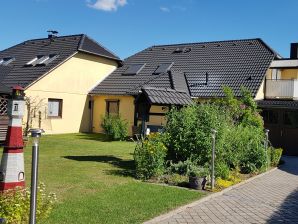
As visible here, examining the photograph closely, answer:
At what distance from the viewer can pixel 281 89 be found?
22.7 metres

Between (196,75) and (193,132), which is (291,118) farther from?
(193,132)

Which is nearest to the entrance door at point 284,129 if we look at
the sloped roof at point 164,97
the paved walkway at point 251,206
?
the sloped roof at point 164,97

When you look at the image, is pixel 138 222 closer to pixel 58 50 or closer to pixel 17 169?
pixel 17 169

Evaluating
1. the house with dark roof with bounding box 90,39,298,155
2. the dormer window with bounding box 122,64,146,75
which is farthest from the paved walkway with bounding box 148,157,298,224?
the dormer window with bounding box 122,64,146,75

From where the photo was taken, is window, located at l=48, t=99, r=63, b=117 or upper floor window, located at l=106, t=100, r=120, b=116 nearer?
window, located at l=48, t=99, r=63, b=117

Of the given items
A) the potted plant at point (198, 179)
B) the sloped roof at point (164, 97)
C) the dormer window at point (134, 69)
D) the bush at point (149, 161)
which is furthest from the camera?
the dormer window at point (134, 69)

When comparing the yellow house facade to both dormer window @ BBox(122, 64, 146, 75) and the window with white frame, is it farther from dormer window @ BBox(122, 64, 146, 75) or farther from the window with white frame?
the window with white frame

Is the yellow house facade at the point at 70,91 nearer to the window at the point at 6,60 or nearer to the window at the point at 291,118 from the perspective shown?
the window at the point at 6,60

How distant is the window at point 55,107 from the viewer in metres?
25.1

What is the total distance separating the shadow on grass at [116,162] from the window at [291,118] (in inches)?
417

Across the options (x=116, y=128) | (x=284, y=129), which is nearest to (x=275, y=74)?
(x=284, y=129)

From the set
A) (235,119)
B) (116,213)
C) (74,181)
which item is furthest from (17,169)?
(235,119)

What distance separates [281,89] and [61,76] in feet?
43.6

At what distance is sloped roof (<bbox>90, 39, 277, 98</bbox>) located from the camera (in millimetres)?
23625
